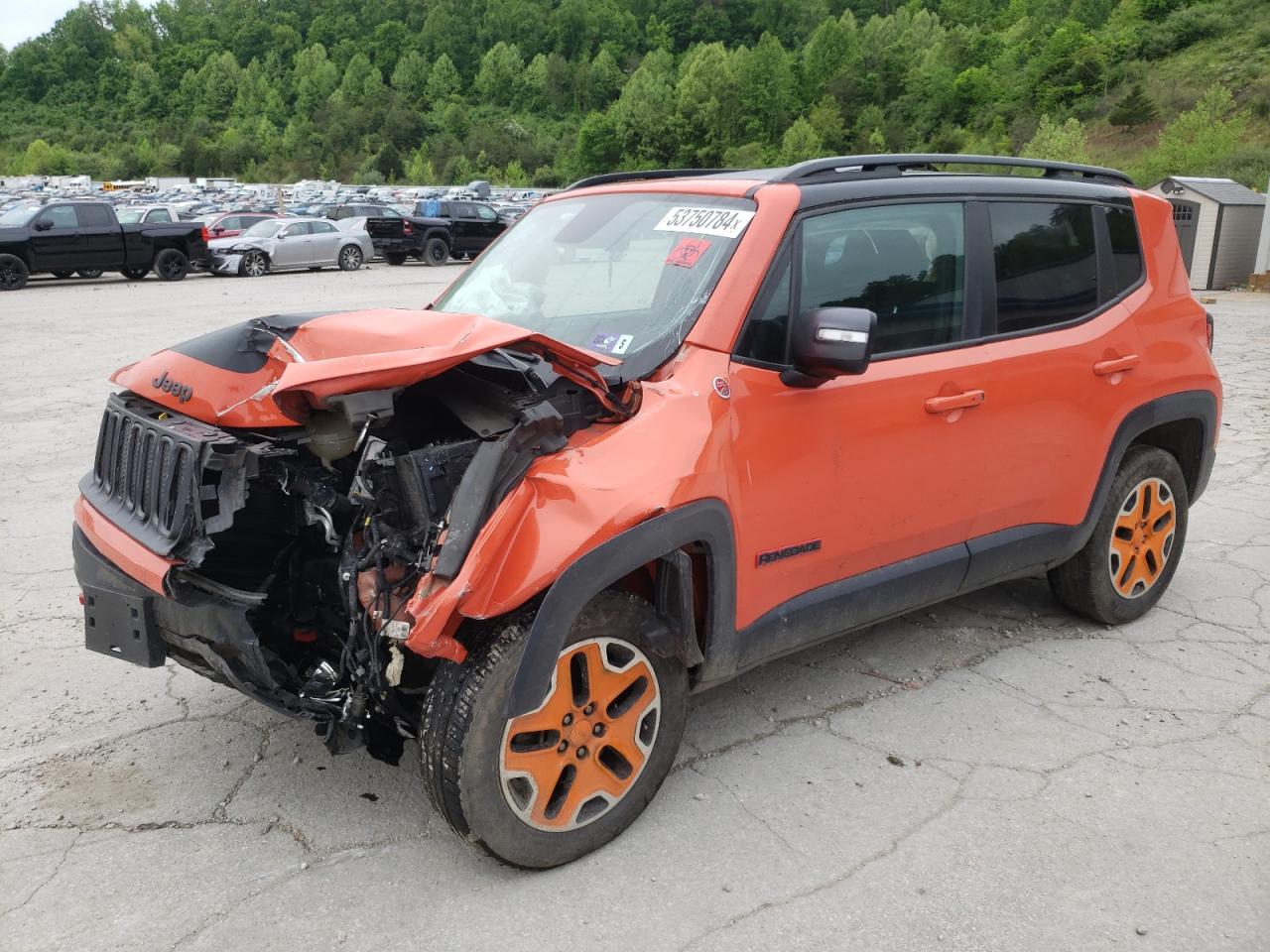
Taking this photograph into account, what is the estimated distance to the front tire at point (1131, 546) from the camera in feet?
13.9

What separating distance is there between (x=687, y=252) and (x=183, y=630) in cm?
184

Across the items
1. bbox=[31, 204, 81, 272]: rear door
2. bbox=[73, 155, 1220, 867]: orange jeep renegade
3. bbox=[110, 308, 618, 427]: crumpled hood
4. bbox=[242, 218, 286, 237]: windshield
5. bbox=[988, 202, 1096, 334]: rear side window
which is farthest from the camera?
bbox=[242, 218, 286, 237]: windshield

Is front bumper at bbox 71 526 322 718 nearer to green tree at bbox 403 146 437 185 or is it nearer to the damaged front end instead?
the damaged front end

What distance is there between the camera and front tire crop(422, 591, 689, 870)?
2568 millimetres

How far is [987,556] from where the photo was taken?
12.3 ft

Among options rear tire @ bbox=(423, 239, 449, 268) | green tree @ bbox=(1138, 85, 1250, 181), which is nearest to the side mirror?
rear tire @ bbox=(423, 239, 449, 268)

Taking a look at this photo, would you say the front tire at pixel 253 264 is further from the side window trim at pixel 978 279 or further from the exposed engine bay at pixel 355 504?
the side window trim at pixel 978 279

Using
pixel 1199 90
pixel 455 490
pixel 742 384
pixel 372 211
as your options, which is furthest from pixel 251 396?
pixel 1199 90

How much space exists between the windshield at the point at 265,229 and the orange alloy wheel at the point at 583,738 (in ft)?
80.1

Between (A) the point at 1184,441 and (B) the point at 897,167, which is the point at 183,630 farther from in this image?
(A) the point at 1184,441

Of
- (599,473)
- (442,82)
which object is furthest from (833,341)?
(442,82)

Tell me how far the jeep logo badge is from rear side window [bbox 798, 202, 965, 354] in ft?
5.88

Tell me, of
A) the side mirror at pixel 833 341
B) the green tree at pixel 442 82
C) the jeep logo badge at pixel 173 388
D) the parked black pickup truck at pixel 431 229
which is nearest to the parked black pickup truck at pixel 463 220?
the parked black pickup truck at pixel 431 229

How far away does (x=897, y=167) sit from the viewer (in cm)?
373
